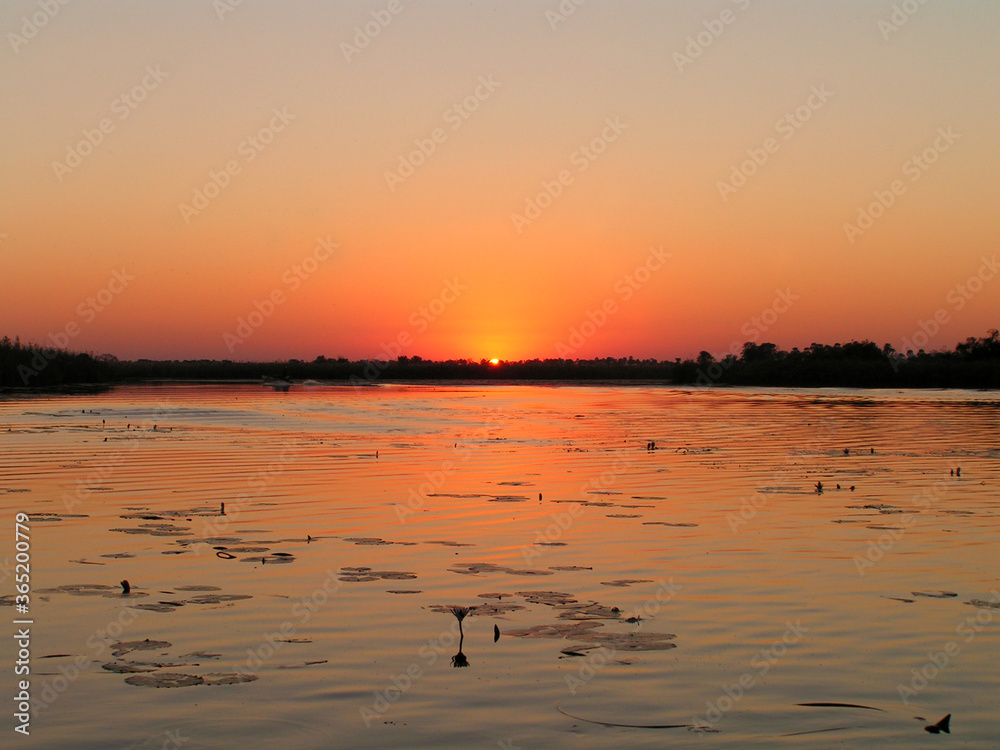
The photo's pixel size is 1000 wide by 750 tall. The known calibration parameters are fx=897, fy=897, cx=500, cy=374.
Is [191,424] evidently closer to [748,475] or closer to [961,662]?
[748,475]

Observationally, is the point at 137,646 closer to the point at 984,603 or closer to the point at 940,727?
the point at 940,727

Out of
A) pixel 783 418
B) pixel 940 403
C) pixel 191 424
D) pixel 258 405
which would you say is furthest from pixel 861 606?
pixel 940 403

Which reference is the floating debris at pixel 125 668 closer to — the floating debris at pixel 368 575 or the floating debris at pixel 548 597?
the floating debris at pixel 368 575

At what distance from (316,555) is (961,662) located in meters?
6.87

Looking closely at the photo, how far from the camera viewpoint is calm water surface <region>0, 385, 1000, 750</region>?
5945 mm

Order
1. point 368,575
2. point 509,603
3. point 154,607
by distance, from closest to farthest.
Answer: point 154,607
point 509,603
point 368,575

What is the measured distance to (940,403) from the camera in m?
51.0

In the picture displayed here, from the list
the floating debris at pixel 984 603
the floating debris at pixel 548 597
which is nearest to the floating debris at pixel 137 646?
the floating debris at pixel 548 597

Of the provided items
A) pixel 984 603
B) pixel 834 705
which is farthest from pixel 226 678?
pixel 984 603

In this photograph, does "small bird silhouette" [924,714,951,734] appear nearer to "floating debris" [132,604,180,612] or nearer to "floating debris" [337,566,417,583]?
"floating debris" [337,566,417,583]

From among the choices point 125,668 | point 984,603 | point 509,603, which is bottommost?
point 125,668

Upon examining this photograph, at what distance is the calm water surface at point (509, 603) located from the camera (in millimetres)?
5945

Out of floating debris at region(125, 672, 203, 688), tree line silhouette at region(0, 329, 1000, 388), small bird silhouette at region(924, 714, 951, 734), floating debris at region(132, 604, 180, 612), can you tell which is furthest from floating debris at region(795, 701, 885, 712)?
tree line silhouette at region(0, 329, 1000, 388)

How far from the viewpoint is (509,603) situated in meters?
8.64
